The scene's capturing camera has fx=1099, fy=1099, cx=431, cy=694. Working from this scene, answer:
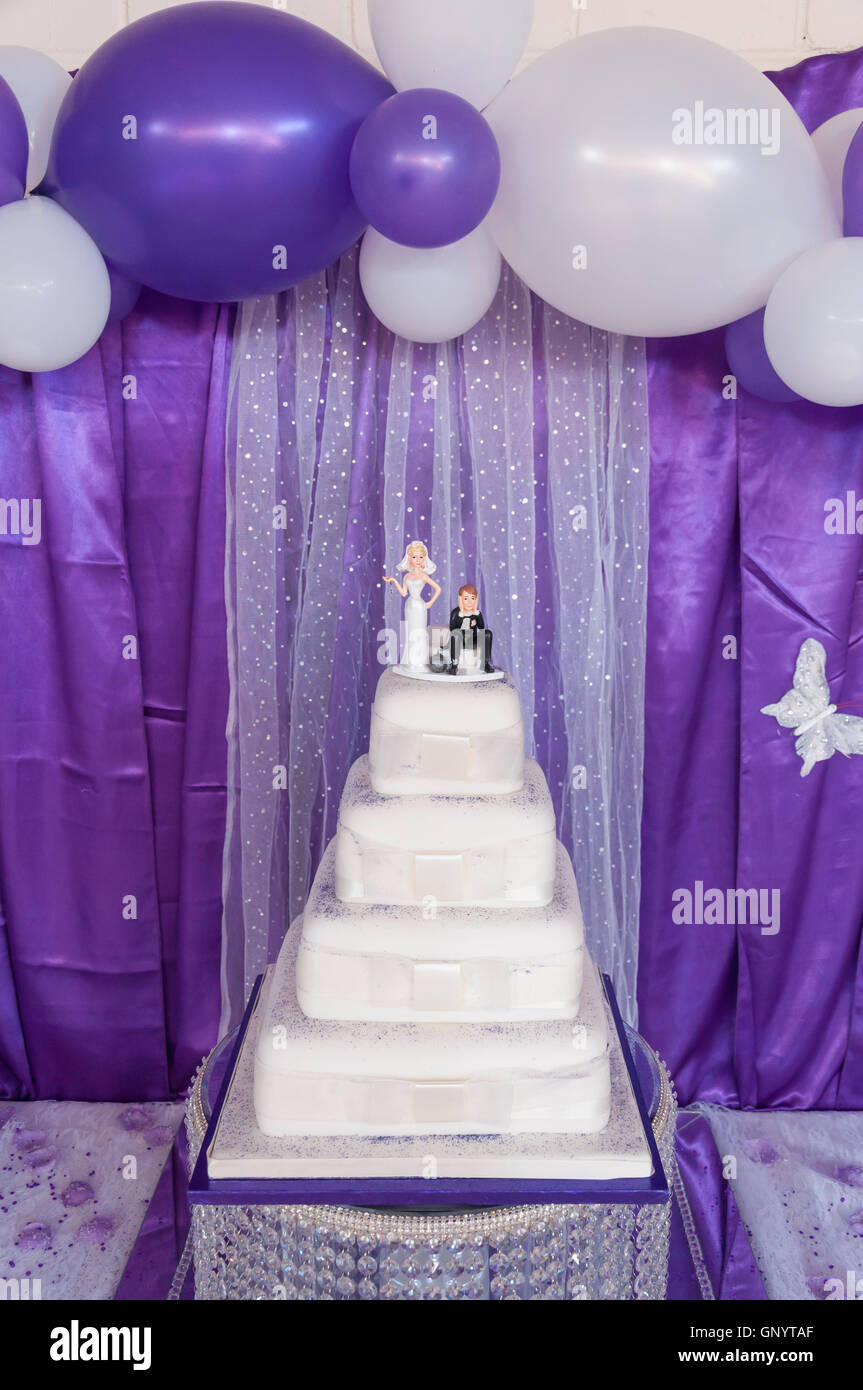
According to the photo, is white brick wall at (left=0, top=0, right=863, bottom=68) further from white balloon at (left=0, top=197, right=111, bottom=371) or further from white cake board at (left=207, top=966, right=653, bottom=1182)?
white cake board at (left=207, top=966, right=653, bottom=1182)

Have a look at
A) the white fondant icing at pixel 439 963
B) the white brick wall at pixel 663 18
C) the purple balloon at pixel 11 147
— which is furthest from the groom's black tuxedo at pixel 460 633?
the white brick wall at pixel 663 18

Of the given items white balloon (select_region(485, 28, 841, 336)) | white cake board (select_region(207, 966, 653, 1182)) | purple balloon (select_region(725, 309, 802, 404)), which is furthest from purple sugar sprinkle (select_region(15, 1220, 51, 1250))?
purple balloon (select_region(725, 309, 802, 404))

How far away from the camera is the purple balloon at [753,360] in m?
1.89

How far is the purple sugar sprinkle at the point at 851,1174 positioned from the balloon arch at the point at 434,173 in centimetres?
147

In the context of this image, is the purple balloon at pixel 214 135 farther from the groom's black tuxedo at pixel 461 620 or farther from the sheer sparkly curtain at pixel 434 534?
the groom's black tuxedo at pixel 461 620

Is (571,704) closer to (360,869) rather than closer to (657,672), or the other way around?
(657,672)

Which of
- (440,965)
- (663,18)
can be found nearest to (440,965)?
(440,965)

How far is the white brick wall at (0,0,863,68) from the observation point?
6.84ft

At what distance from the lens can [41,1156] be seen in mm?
2191

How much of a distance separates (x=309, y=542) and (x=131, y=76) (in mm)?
825

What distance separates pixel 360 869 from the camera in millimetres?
1465

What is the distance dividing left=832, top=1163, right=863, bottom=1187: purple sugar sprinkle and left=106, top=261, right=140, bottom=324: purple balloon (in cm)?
212

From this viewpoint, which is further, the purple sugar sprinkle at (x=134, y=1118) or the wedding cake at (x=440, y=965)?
the purple sugar sprinkle at (x=134, y=1118)
